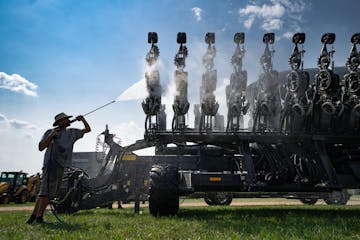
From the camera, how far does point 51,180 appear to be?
7.24 metres

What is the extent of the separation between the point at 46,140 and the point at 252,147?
19.6ft

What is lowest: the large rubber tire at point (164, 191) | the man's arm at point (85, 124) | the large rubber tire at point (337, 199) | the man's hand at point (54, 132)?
the large rubber tire at point (337, 199)

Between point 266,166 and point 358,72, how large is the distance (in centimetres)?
356

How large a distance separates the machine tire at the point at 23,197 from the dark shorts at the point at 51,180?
21.2 meters

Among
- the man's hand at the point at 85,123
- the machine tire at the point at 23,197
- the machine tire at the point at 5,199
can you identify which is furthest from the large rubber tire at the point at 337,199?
the machine tire at the point at 5,199

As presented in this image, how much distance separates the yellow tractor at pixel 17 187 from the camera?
25.5 metres

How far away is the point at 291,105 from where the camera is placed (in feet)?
31.9

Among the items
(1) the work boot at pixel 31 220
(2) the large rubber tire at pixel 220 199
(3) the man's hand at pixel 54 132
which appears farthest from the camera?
(2) the large rubber tire at pixel 220 199

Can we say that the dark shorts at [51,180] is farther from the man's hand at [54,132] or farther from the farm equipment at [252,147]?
the farm equipment at [252,147]

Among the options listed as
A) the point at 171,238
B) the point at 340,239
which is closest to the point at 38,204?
the point at 171,238

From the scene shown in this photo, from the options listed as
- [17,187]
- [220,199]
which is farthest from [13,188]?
[220,199]

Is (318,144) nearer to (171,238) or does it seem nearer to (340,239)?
(340,239)

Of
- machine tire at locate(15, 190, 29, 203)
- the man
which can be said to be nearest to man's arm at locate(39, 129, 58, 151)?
the man

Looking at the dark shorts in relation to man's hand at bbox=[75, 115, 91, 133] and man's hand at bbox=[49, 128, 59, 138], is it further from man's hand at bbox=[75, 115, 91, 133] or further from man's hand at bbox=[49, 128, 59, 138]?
man's hand at bbox=[75, 115, 91, 133]
